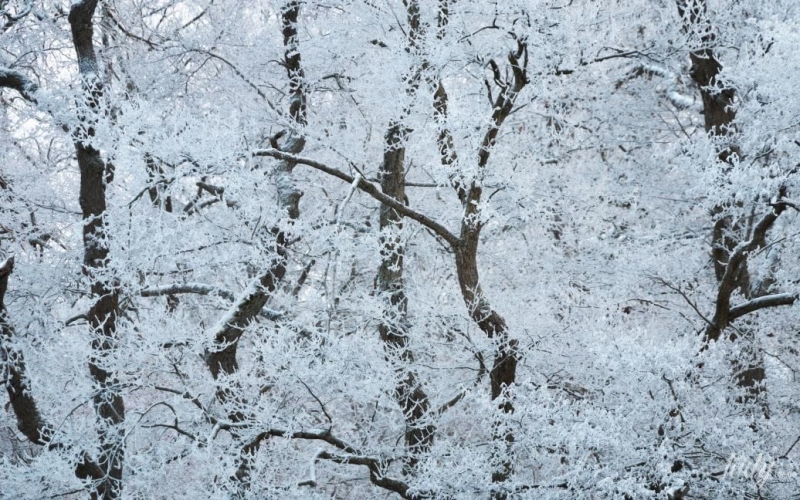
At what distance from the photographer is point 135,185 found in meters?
6.20

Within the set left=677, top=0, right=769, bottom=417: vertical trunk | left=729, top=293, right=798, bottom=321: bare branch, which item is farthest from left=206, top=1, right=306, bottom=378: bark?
left=729, top=293, right=798, bottom=321: bare branch

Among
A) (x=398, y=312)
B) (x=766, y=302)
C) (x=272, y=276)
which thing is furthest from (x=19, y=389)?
(x=766, y=302)

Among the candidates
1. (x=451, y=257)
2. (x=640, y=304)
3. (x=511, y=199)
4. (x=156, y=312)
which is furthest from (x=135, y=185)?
(x=640, y=304)

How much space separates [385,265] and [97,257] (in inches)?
97.4

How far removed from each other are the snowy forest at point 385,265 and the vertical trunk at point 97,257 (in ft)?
0.09

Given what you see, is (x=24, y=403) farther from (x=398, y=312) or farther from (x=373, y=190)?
(x=373, y=190)

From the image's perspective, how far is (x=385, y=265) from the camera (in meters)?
7.72

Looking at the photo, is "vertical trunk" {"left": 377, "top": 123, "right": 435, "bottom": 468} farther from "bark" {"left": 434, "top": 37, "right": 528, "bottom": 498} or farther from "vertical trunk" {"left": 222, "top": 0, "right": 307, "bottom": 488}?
"vertical trunk" {"left": 222, "top": 0, "right": 307, "bottom": 488}

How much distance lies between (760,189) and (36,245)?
612 cm

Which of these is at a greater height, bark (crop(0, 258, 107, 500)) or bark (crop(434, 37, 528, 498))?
bark (crop(434, 37, 528, 498))

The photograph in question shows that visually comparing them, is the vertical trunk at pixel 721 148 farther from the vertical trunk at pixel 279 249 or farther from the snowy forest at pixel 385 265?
the vertical trunk at pixel 279 249

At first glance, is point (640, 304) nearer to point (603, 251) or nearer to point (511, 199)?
point (603, 251)

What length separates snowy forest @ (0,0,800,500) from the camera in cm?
587

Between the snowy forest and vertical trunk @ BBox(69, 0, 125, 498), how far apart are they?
3cm
